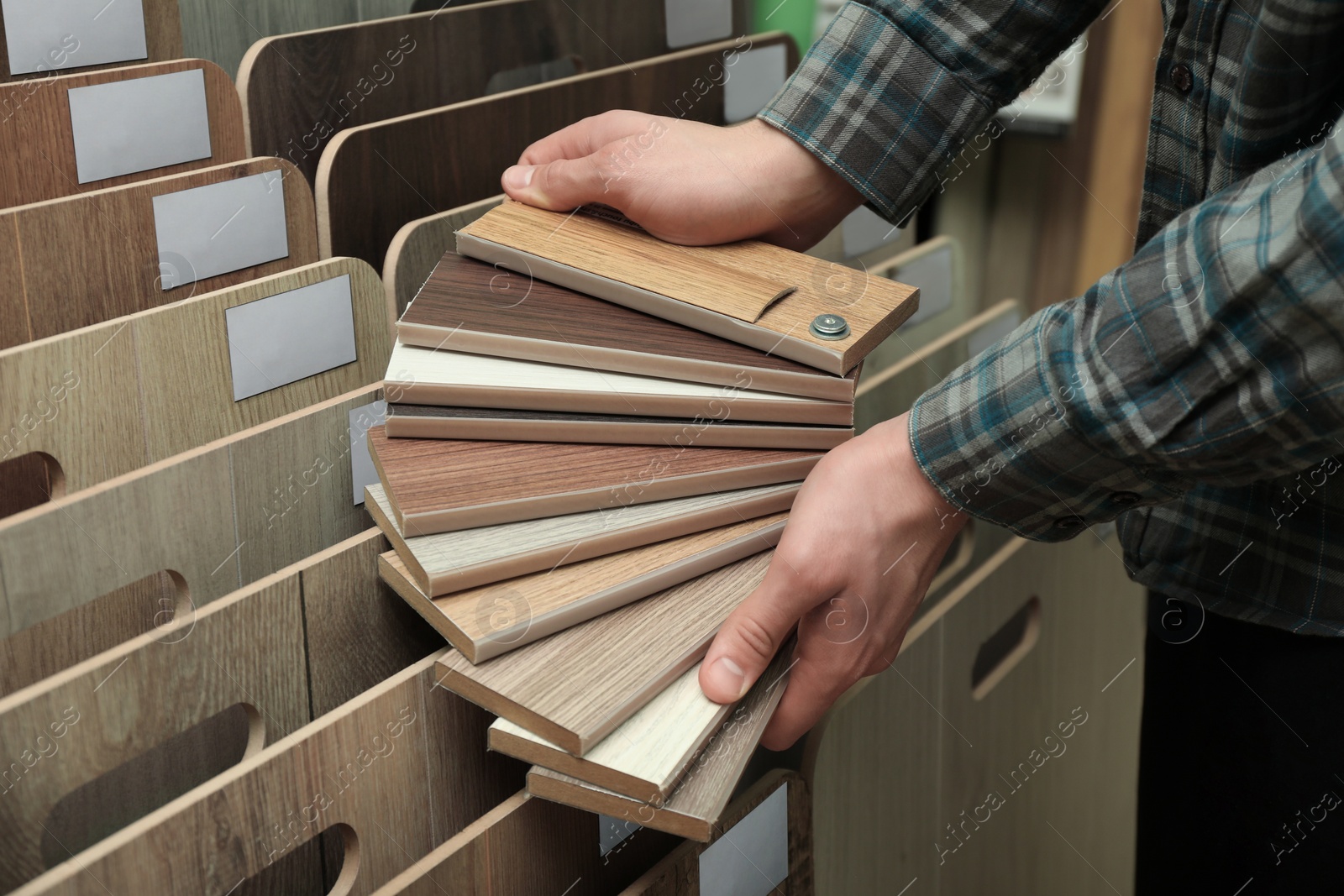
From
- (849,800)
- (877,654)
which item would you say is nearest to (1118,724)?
(849,800)

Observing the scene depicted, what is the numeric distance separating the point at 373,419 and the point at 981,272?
63.0 inches

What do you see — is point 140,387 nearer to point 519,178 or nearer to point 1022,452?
point 519,178

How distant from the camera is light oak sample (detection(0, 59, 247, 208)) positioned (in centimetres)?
92

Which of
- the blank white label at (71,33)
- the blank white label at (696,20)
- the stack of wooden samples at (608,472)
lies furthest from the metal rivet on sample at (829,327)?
the blank white label at (696,20)

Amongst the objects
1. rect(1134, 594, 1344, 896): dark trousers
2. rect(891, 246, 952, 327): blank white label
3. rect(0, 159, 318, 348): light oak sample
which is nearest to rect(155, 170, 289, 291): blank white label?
rect(0, 159, 318, 348): light oak sample

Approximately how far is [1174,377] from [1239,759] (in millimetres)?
363

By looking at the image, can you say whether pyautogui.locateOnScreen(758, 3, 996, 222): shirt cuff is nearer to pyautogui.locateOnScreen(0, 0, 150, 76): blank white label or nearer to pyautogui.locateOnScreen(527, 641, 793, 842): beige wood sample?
pyautogui.locateOnScreen(527, 641, 793, 842): beige wood sample

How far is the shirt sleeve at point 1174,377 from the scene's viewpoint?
53cm

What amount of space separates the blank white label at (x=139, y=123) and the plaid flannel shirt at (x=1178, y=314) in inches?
21.8

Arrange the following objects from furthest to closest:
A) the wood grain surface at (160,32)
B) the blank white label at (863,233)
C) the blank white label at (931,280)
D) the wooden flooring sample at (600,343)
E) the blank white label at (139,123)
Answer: the blank white label at (863,233) → the blank white label at (931,280) → the wood grain surface at (160,32) → the blank white label at (139,123) → the wooden flooring sample at (600,343)

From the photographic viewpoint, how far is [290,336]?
934mm

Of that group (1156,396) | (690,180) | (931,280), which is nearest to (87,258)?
(690,180)

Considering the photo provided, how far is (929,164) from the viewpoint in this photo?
0.89 meters

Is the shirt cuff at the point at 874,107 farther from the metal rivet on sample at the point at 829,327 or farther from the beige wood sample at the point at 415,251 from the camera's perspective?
the beige wood sample at the point at 415,251
